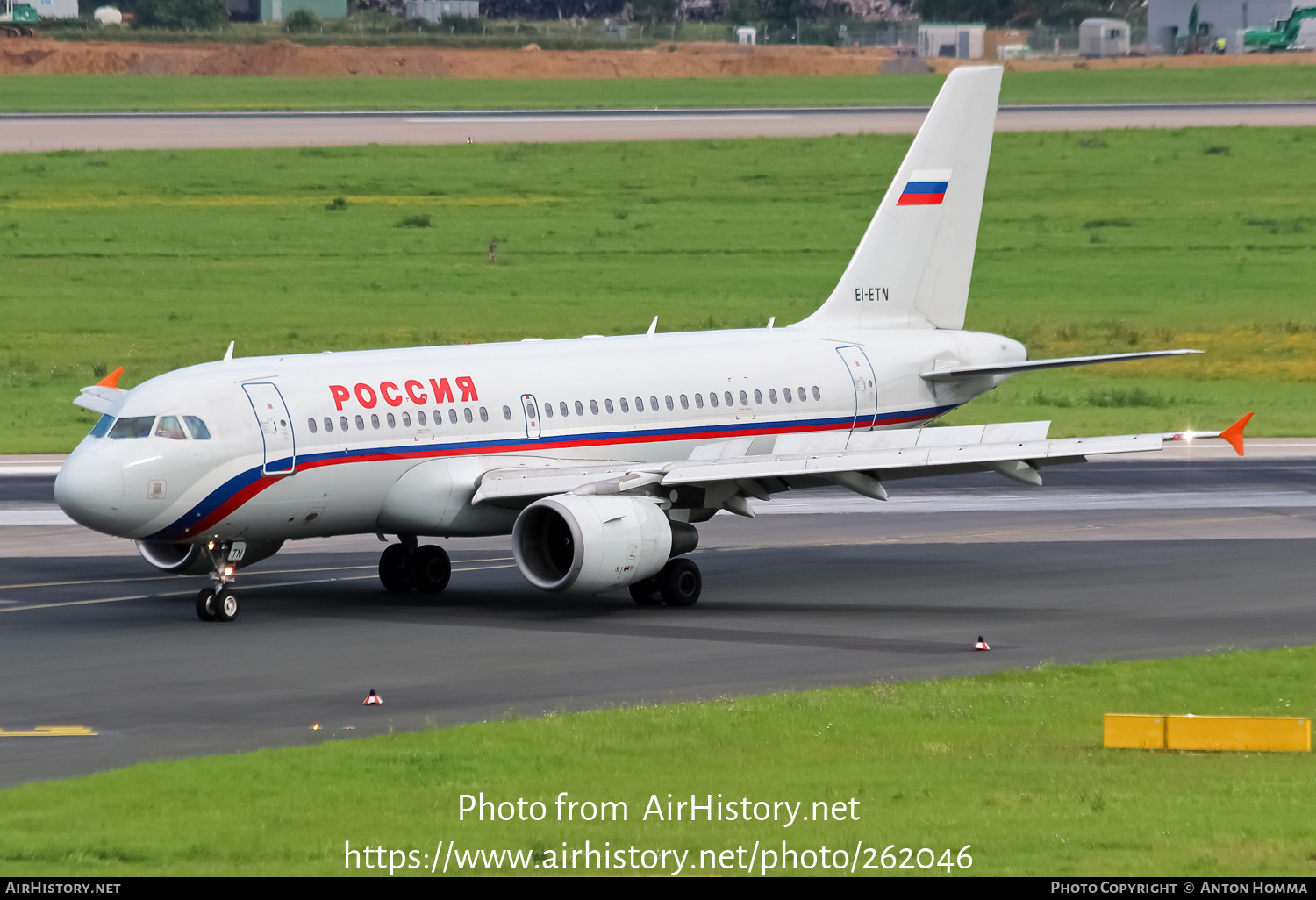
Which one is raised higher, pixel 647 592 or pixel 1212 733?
pixel 1212 733

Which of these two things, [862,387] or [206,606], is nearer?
[206,606]

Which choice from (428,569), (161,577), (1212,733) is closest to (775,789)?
(1212,733)

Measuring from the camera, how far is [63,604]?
3881cm

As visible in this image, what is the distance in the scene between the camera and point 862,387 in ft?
146

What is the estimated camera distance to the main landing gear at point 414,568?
40531mm

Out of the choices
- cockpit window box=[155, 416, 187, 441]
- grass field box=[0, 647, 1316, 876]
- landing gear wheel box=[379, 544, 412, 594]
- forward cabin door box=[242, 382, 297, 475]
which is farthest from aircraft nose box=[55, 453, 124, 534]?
grass field box=[0, 647, 1316, 876]

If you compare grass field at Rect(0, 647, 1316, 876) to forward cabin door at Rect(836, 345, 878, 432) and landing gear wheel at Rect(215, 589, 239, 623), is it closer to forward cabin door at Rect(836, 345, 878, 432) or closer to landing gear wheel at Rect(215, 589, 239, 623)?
landing gear wheel at Rect(215, 589, 239, 623)

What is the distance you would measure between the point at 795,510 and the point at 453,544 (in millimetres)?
9354

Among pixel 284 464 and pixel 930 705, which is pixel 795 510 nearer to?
pixel 284 464

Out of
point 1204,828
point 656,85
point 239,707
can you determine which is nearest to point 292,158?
point 656,85

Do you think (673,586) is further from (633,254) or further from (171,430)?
(633,254)

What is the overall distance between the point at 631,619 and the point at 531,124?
98484mm

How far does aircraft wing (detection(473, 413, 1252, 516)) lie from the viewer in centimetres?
3703

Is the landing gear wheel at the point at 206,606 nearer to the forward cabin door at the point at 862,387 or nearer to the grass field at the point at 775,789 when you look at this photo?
the grass field at the point at 775,789
